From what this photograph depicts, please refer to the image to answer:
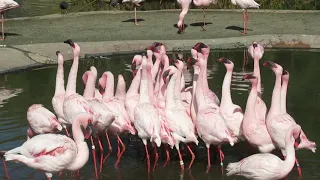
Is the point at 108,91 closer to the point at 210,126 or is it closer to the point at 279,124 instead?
the point at 210,126

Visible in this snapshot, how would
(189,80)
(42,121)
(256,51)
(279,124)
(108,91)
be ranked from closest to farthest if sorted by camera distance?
(279,124)
(42,121)
(108,91)
(256,51)
(189,80)

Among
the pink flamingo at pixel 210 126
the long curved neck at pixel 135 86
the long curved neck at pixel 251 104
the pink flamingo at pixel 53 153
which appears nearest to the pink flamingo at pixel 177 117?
the pink flamingo at pixel 210 126

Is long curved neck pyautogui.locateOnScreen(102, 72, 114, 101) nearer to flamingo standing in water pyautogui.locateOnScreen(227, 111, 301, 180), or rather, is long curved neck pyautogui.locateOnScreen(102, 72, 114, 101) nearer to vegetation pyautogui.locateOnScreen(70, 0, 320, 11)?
flamingo standing in water pyautogui.locateOnScreen(227, 111, 301, 180)

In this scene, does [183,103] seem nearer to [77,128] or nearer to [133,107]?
[133,107]

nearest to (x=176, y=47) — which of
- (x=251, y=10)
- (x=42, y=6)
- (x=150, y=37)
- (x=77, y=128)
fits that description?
(x=150, y=37)

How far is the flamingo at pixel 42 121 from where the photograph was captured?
8.94 meters

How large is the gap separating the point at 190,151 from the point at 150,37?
8.28 meters

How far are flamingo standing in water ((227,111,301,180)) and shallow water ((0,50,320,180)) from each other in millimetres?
790

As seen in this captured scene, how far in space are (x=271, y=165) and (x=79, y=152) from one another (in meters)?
2.14

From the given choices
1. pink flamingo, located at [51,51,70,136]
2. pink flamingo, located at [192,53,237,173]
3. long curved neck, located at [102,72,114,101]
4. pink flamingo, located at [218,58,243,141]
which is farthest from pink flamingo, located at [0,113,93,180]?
pink flamingo, located at [218,58,243,141]

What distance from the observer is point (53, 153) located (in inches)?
299

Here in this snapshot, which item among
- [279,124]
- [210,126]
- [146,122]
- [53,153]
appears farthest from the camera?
[146,122]

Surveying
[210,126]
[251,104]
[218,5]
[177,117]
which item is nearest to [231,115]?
[251,104]

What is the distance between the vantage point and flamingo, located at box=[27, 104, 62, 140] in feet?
29.3
